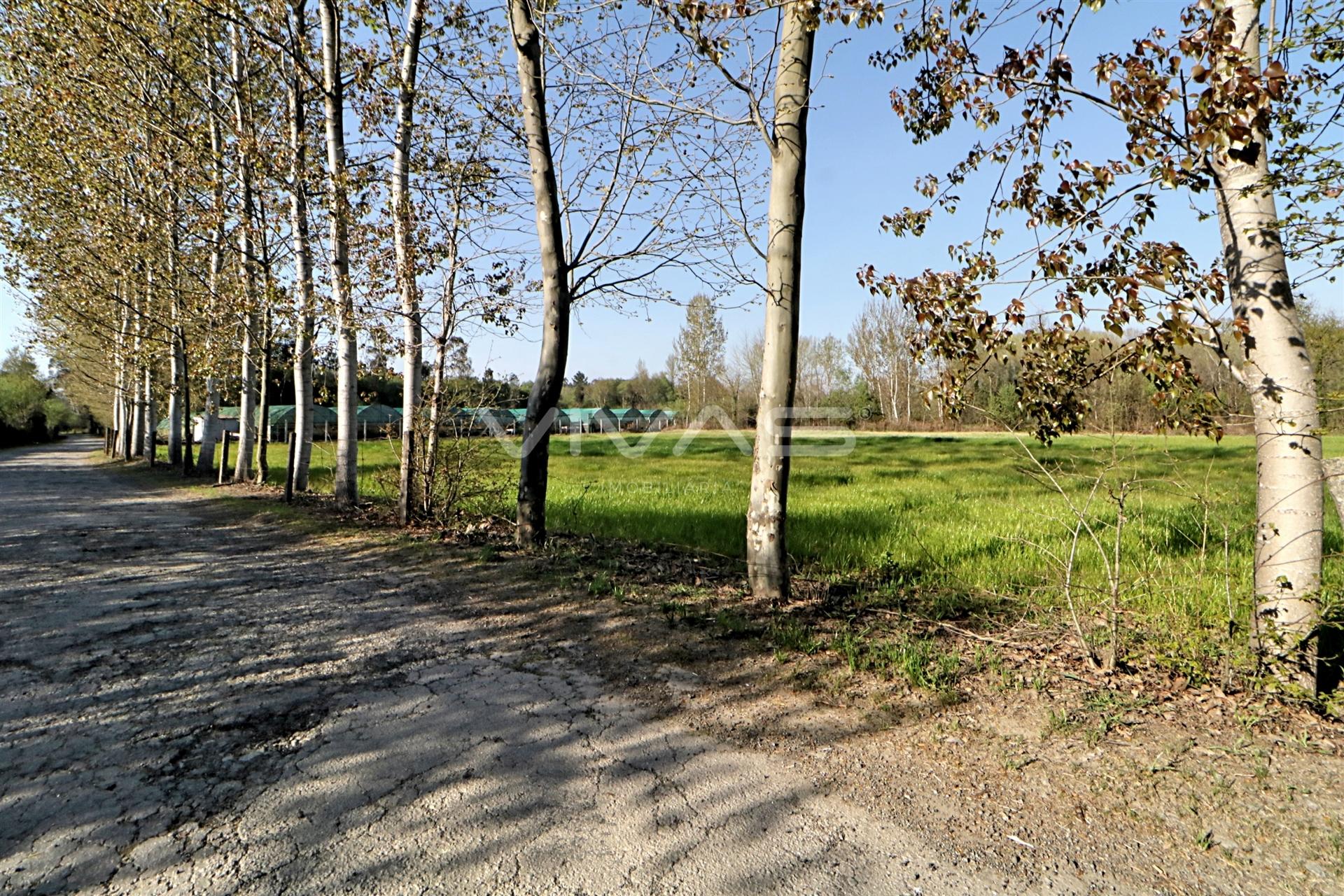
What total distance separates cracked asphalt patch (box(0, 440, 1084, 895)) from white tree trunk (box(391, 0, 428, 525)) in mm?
4143

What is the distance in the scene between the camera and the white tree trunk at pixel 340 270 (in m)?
9.55

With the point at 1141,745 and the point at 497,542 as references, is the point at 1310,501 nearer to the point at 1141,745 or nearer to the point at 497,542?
the point at 1141,745

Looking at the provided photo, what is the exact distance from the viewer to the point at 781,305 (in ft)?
17.1

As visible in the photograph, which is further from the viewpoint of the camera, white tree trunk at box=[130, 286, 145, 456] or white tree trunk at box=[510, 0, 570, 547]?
white tree trunk at box=[130, 286, 145, 456]

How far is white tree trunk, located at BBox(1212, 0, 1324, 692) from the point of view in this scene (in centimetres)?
332

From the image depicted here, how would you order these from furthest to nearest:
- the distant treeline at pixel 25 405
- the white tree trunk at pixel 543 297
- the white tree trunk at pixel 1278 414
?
the distant treeline at pixel 25 405 → the white tree trunk at pixel 543 297 → the white tree trunk at pixel 1278 414

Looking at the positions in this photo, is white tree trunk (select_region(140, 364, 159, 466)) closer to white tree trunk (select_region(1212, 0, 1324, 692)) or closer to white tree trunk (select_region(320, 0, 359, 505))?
white tree trunk (select_region(320, 0, 359, 505))

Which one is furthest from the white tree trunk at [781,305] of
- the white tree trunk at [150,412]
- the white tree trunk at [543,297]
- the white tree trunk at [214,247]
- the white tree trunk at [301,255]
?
the white tree trunk at [150,412]

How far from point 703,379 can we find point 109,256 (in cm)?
4081

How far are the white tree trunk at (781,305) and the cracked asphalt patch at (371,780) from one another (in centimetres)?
198

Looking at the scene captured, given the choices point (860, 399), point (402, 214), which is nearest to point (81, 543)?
point (402, 214)

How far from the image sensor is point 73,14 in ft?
35.7

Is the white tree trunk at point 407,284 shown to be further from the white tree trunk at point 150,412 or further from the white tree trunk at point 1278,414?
the white tree trunk at point 150,412

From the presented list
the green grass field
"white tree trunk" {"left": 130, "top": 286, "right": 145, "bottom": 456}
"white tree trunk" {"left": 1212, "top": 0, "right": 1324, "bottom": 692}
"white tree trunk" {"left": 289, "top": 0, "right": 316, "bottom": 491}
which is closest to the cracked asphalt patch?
"white tree trunk" {"left": 1212, "top": 0, "right": 1324, "bottom": 692}
